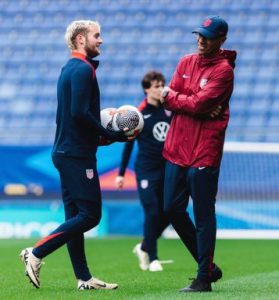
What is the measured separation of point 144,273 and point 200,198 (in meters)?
2.54

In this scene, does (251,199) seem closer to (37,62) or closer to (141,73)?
(141,73)

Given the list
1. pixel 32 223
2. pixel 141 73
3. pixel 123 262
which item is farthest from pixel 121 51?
pixel 123 262

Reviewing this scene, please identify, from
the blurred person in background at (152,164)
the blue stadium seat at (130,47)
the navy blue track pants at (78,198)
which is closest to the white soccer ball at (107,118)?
the navy blue track pants at (78,198)

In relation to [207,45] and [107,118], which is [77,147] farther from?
[207,45]

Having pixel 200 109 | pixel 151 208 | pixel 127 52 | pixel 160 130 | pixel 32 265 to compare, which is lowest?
pixel 127 52

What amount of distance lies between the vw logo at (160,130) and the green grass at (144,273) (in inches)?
53.1

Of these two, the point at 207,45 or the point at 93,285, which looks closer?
the point at 207,45

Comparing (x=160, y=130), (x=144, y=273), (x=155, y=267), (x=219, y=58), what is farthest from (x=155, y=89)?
(x=219, y=58)

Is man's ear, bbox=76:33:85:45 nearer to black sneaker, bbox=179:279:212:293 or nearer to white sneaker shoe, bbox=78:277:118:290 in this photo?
white sneaker shoe, bbox=78:277:118:290

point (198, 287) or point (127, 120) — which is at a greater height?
point (127, 120)

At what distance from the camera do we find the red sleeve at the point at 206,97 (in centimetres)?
663

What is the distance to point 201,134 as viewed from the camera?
22.0 ft

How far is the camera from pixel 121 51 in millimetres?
25156

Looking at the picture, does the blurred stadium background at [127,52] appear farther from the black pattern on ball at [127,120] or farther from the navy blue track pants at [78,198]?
the navy blue track pants at [78,198]
